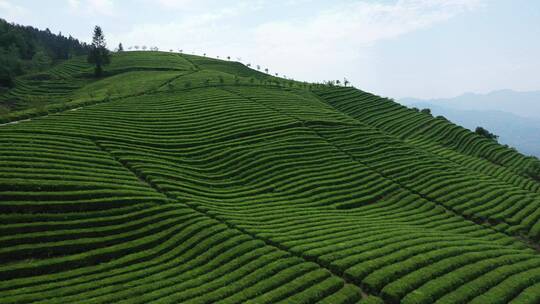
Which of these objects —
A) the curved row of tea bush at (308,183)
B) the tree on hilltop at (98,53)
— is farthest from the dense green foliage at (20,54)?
the curved row of tea bush at (308,183)

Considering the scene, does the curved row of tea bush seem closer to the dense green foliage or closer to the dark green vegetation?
the dark green vegetation

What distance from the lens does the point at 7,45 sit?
5049 inches

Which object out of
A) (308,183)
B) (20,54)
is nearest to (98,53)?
(20,54)

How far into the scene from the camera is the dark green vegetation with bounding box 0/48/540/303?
25.8 metres

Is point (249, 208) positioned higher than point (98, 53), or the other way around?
point (98, 53)

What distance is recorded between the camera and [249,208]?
40281 mm

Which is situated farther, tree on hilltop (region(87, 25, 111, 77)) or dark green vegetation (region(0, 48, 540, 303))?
tree on hilltop (region(87, 25, 111, 77))

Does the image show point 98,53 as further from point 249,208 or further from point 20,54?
point 249,208

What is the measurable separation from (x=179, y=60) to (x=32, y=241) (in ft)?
373

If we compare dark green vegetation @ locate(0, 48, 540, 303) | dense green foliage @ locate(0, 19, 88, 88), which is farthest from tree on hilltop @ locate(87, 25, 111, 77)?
dark green vegetation @ locate(0, 48, 540, 303)

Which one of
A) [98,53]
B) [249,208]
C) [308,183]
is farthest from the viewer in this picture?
[98,53]

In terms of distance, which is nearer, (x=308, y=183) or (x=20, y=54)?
(x=308, y=183)

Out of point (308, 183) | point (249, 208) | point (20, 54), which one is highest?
point (20, 54)

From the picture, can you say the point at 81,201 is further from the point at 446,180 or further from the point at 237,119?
the point at 446,180
